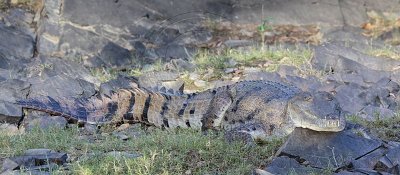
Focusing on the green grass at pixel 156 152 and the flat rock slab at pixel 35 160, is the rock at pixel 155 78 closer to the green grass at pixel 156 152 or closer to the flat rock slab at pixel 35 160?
the green grass at pixel 156 152

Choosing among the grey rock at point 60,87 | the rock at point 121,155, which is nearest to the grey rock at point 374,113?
the rock at point 121,155

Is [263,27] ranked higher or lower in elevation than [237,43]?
higher

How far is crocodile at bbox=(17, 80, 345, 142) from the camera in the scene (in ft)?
21.0

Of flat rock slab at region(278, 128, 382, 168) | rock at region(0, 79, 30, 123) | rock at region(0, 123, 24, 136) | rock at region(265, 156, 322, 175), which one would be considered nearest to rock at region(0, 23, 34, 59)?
rock at region(0, 79, 30, 123)

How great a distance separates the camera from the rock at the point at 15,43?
10680 mm

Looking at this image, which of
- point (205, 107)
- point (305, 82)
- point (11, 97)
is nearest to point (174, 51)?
point (305, 82)

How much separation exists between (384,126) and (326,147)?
4.35ft

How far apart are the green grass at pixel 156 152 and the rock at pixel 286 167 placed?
17 centimetres

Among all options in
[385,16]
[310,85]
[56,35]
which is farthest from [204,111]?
[385,16]

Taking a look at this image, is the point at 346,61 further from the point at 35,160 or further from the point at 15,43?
the point at 35,160

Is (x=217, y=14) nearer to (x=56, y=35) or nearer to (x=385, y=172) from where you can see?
(x=56, y=35)

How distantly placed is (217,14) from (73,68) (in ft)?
10.6

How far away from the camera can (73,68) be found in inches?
377

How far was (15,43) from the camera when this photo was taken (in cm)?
1091
